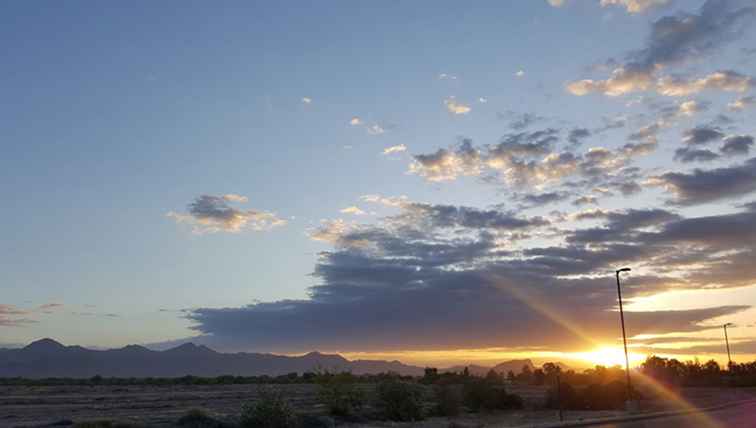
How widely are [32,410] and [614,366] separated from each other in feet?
256

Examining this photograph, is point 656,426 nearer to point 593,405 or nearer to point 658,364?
point 593,405

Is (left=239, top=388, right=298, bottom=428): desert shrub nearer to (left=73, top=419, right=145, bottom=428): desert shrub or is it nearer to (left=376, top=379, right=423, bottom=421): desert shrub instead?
(left=73, top=419, right=145, bottom=428): desert shrub

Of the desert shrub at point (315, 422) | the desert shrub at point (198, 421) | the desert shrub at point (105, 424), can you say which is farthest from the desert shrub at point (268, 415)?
the desert shrub at point (105, 424)

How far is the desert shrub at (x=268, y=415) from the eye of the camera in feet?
107

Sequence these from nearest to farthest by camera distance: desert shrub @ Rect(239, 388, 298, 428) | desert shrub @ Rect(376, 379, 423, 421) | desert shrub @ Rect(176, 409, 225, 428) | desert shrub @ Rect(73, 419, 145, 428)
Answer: desert shrub @ Rect(73, 419, 145, 428)
desert shrub @ Rect(239, 388, 298, 428)
desert shrub @ Rect(176, 409, 225, 428)
desert shrub @ Rect(376, 379, 423, 421)

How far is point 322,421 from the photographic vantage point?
35969mm

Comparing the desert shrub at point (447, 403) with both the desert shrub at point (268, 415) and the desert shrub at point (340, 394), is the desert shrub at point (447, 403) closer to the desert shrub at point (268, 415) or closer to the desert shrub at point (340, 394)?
the desert shrub at point (340, 394)

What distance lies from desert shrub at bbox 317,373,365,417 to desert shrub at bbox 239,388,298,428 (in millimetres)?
8801

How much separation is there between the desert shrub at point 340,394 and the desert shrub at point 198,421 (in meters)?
10.2

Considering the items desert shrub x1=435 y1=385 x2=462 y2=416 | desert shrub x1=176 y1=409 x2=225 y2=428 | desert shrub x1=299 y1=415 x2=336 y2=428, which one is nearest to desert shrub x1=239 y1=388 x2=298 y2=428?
desert shrub x1=176 y1=409 x2=225 y2=428

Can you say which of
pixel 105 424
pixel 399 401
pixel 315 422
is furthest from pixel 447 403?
pixel 105 424

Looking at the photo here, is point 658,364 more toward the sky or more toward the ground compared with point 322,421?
more toward the sky

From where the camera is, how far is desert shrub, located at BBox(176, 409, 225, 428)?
107 feet

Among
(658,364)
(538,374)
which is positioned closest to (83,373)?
(538,374)
